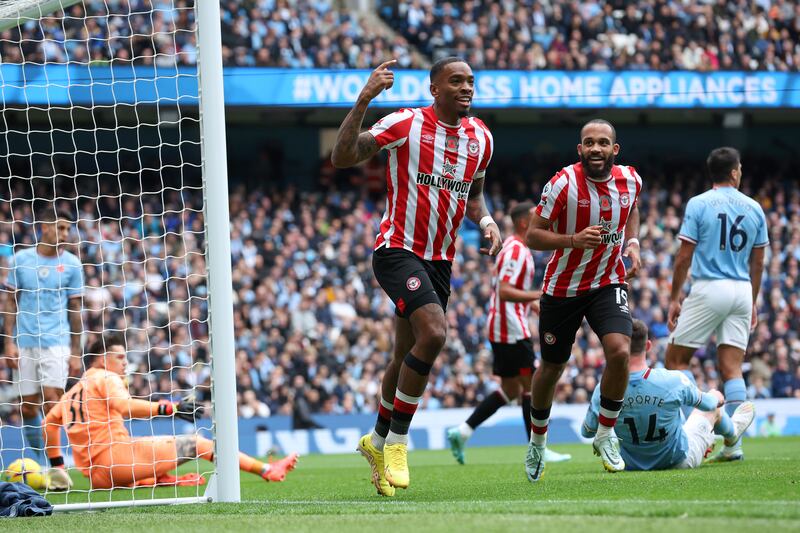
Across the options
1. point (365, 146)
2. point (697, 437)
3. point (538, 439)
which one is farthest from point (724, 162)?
point (365, 146)

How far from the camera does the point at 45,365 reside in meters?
9.84

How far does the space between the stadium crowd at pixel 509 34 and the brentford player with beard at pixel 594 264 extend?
15.2 meters

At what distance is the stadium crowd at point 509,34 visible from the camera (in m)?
21.9

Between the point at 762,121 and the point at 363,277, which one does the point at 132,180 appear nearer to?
the point at 363,277

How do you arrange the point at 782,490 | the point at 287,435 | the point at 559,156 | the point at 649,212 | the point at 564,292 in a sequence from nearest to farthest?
the point at 782,490 < the point at 564,292 < the point at 287,435 < the point at 649,212 < the point at 559,156

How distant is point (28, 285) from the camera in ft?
32.3

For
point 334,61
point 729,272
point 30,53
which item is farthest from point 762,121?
point 729,272

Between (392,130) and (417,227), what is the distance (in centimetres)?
60

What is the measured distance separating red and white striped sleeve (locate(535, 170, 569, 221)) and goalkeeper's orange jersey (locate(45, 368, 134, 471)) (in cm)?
367

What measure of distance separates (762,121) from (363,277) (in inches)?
467

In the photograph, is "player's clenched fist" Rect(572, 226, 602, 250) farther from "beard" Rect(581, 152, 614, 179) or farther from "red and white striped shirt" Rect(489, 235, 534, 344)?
"red and white striped shirt" Rect(489, 235, 534, 344)

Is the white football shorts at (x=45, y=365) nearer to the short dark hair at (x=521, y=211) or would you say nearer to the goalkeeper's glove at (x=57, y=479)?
the goalkeeper's glove at (x=57, y=479)

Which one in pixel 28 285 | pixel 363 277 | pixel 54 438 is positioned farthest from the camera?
pixel 363 277

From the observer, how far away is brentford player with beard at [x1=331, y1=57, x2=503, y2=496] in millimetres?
6402
